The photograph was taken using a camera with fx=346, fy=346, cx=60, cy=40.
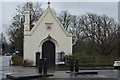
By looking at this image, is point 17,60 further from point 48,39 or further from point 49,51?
point 48,39

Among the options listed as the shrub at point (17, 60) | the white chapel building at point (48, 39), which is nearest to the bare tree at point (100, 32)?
the shrub at point (17, 60)

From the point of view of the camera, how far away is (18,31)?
211 feet

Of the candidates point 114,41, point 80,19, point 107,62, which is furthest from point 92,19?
point 107,62

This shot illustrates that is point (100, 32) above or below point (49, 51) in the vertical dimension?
above

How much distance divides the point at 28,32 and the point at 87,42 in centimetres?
2653

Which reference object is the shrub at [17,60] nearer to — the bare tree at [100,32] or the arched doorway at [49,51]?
the arched doorway at [49,51]

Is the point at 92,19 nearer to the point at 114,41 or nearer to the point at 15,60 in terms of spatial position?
the point at 114,41

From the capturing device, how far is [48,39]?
50.7 m

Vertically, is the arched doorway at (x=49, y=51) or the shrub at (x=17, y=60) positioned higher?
the arched doorway at (x=49, y=51)

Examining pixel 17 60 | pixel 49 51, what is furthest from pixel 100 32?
pixel 49 51

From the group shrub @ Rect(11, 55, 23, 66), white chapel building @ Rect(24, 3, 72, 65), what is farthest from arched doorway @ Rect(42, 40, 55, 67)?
shrub @ Rect(11, 55, 23, 66)

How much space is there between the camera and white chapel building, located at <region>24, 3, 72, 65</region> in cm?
5088

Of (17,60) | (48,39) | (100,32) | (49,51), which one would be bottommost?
(17,60)

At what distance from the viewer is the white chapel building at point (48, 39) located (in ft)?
167
